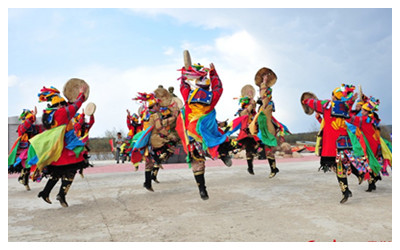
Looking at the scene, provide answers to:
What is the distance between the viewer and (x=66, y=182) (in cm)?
469

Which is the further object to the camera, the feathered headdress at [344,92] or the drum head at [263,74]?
the drum head at [263,74]

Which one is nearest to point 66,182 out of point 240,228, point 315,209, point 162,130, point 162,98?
point 162,130

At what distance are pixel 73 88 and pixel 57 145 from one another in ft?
3.14

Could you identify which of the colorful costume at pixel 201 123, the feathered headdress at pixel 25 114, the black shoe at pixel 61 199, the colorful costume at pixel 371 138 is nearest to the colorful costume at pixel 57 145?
the black shoe at pixel 61 199

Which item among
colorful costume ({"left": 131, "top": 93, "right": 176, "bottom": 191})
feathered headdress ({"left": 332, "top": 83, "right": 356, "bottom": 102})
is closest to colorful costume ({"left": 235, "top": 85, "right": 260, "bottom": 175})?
colorful costume ({"left": 131, "top": 93, "right": 176, "bottom": 191})

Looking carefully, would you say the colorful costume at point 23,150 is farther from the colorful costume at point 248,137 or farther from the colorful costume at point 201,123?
the colorful costume at point 248,137

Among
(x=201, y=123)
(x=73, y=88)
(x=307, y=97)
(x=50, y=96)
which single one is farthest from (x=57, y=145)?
(x=307, y=97)

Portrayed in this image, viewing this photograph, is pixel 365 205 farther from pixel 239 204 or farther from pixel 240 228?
pixel 240 228

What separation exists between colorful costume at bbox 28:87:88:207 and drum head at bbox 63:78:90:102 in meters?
0.11

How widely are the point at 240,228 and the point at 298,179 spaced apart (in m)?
3.96

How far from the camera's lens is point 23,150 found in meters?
6.63

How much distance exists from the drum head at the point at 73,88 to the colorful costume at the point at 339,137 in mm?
3686

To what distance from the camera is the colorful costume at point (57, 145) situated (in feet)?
14.6

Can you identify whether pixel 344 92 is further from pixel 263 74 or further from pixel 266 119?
pixel 266 119
